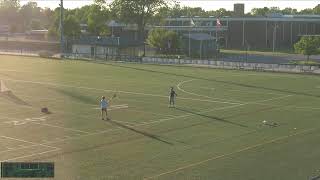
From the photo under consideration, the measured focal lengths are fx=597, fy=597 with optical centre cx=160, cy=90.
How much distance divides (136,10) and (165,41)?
65.6 ft

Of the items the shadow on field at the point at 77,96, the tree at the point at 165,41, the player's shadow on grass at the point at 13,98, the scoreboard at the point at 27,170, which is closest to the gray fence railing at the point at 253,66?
the tree at the point at 165,41

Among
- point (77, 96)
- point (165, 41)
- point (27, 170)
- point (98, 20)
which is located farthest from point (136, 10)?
point (27, 170)

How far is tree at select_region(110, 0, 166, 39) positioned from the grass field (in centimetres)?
5911

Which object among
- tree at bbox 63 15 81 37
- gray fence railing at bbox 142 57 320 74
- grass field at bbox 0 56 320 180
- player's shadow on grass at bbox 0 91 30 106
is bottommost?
grass field at bbox 0 56 320 180

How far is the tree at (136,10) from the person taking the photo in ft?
387

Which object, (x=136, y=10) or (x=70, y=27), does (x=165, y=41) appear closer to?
(x=136, y=10)

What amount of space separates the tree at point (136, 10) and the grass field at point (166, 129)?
194 ft

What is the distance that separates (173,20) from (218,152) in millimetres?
126995

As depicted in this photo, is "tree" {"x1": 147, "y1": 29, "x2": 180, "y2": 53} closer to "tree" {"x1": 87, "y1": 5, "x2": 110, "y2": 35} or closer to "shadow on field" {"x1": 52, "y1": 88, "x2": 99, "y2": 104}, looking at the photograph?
"tree" {"x1": 87, "y1": 5, "x2": 110, "y2": 35}

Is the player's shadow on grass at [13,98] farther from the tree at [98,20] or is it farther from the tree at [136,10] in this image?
the tree at [98,20]

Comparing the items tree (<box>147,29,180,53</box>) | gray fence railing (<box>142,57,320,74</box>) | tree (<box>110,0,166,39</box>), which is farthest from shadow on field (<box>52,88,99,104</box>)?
tree (<box>110,0,166,39</box>)

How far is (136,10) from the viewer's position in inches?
4663

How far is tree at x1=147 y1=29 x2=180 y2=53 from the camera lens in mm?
100844

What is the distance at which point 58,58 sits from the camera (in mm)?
95062
